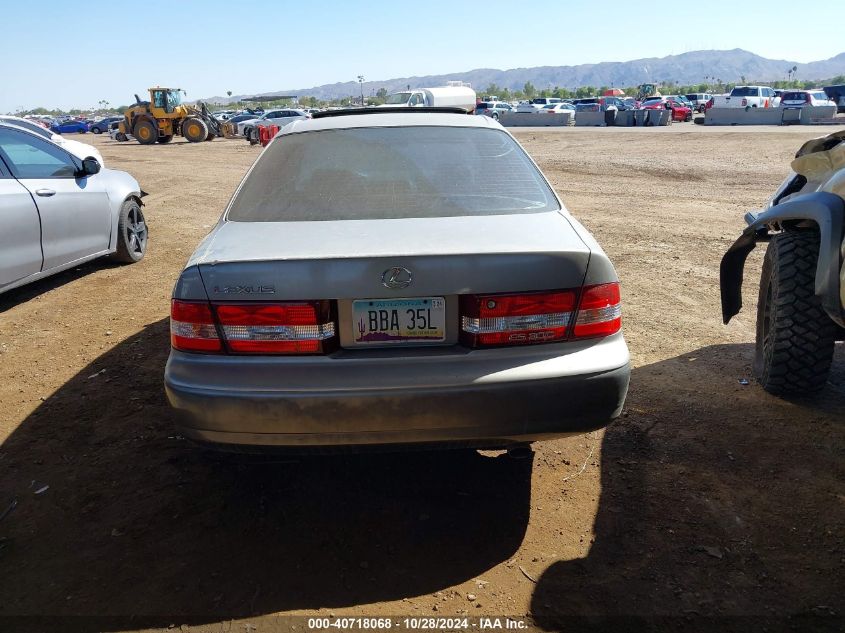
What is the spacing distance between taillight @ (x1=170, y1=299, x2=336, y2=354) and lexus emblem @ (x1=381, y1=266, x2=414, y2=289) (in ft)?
0.78

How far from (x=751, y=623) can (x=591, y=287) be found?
1.27 meters

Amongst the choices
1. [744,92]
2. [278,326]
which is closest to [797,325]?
[278,326]

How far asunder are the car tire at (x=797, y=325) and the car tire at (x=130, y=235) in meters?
6.26

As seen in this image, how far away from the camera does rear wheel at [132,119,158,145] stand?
33.8 metres

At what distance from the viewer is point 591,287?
2.52 metres

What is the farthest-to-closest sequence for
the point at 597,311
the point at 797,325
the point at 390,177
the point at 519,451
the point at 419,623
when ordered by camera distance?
the point at 797,325, the point at 390,177, the point at 519,451, the point at 597,311, the point at 419,623

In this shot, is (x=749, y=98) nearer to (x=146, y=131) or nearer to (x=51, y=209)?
(x=146, y=131)

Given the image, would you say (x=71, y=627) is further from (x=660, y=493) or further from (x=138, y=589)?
(x=660, y=493)

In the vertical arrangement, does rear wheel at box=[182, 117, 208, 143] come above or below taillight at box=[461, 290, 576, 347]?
above

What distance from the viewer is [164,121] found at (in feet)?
111

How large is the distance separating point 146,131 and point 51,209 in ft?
103

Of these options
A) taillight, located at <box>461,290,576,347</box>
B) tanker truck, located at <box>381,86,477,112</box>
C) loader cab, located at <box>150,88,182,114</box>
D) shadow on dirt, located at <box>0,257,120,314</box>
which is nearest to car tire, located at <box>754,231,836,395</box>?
taillight, located at <box>461,290,576,347</box>

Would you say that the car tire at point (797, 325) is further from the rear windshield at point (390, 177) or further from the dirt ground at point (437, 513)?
the rear windshield at point (390, 177)

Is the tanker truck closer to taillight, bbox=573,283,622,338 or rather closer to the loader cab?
the loader cab
